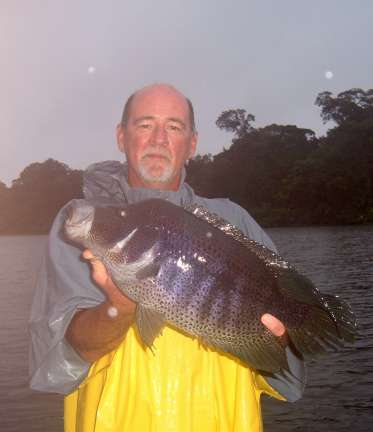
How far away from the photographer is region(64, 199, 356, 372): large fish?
272 centimetres

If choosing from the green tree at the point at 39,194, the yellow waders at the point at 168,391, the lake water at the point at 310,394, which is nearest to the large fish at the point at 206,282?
the yellow waders at the point at 168,391

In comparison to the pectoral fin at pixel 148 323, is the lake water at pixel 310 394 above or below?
below

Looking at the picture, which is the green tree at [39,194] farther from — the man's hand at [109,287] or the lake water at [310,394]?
the man's hand at [109,287]

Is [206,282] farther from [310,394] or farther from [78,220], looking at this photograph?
[310,394]

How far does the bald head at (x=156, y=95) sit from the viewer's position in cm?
385

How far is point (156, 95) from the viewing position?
12.5ft

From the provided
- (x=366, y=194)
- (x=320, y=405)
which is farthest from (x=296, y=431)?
(x=366, y=194)

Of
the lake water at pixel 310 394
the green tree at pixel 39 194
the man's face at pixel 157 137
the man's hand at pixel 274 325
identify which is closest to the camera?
the man's hand at pixel 274 325

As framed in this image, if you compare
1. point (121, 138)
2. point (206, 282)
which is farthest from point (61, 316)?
point (121, 138)

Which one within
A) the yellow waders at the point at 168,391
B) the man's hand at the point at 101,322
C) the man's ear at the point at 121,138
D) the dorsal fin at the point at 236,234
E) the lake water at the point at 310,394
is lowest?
the lake water at the point at 310,394

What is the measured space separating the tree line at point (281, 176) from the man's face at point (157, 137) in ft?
210

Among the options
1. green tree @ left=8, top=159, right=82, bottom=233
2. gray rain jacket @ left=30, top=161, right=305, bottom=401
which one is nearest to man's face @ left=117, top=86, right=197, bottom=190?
gray rain jacket @ left=30, top=161, right=305, bottom=401

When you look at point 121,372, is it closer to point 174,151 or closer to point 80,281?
point 80,281

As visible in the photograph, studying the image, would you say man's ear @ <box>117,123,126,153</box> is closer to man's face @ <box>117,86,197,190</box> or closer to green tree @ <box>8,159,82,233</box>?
man's face @ <box>117,86,197,190</box>
